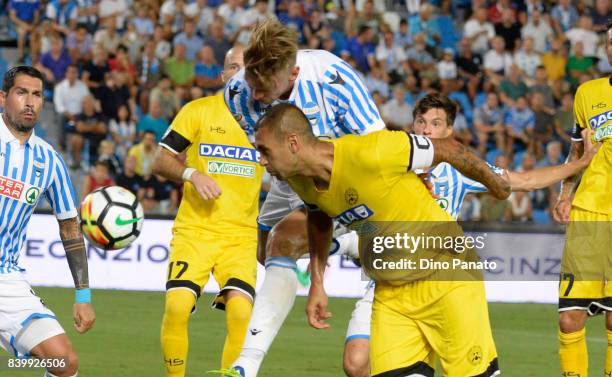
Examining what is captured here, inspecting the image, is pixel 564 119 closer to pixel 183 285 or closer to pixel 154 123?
pixel 154 123

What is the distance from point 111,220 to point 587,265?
344 centimetres

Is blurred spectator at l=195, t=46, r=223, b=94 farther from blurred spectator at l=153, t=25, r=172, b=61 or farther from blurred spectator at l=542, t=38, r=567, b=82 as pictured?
blurred spectator at l=542, t=38, r=567, b=82

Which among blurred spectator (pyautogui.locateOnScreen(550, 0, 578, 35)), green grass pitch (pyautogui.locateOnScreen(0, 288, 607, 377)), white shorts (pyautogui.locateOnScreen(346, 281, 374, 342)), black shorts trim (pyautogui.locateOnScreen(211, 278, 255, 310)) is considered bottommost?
green grass pitch (pyautogui.locateOnScreen(0, 288, 607, 377))

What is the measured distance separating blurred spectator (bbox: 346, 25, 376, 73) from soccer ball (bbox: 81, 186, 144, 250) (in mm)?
10599

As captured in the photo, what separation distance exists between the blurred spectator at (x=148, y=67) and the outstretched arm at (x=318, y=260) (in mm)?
12111

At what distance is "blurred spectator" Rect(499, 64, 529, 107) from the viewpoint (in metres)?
18.9

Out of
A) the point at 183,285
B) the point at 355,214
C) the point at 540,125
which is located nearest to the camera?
the point at 355,214

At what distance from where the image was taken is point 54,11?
19.5 meters

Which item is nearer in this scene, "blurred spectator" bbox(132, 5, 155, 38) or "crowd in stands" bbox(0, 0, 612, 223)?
"crowd in stands" bbox(0, 0, 612, 223)

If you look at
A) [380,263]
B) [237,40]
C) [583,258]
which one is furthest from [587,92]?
[237,40]

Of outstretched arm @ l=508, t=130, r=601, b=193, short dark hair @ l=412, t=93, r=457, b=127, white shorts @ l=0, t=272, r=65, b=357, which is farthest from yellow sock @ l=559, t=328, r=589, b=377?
white shorts @ l=0, t=272, r=65, b=357

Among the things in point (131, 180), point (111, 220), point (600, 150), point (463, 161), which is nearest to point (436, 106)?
point (600, 150)

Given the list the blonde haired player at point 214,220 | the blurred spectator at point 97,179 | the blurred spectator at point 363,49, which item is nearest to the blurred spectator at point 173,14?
the blurred spectator at point 363,49

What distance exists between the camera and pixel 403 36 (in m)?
20.0
